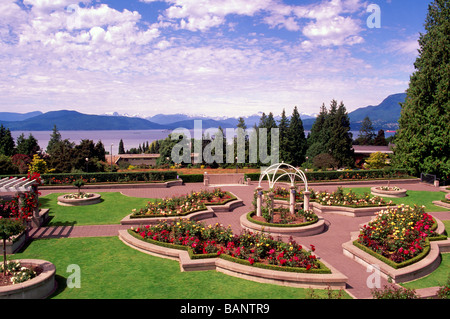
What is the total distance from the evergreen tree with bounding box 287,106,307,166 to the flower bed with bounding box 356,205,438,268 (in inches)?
1609

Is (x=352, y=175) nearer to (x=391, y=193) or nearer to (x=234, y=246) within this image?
(x=391, y=193)

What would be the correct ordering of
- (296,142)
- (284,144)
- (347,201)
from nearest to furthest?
1. (347,201)
2. (284,144)
3. (296,142)

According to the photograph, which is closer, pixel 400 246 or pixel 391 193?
pixel 400 246

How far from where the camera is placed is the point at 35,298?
8266 mm

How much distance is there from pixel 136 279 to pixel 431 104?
30.5 metres

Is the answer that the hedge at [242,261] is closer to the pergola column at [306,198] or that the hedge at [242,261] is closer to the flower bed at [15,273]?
the flower bed at [15,273]

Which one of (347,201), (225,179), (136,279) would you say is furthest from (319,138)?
(136,279)

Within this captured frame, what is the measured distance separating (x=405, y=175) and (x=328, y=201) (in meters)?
16.0

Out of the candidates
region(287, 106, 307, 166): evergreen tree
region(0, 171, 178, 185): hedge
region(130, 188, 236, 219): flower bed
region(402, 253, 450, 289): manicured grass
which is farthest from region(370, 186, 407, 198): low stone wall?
region(287, 106, 307, 166): evergreen tree

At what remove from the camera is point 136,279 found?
31.3 ft

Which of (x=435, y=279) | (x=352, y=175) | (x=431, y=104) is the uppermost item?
(x=431, y=104)

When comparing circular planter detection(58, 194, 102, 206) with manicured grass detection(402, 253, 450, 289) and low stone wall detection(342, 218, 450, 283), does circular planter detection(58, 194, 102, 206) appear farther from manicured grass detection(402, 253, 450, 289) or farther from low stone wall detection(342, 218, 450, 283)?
manicured grass detection(402, 253, 450, 289)

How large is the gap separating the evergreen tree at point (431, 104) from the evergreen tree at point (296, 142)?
977 inches

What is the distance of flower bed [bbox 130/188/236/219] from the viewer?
53.9 feet
